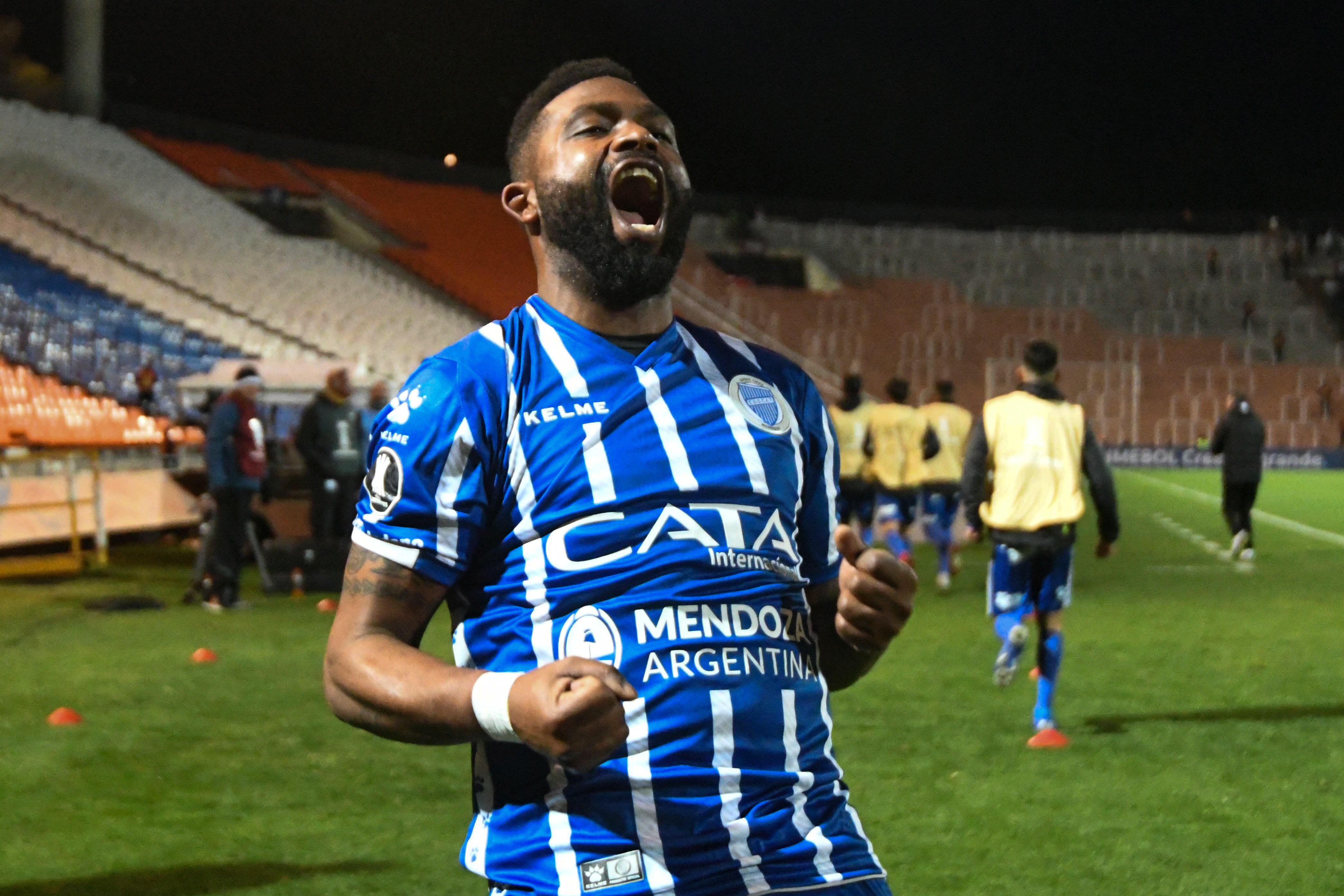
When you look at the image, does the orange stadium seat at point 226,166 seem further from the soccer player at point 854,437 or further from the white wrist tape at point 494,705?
the white wrist tape at point 494,705

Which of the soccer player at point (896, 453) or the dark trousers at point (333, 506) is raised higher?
the soccer player at point (896, 453)

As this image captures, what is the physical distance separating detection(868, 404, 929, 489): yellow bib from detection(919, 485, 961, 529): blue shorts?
22cm

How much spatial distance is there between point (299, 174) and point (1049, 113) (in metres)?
28.5

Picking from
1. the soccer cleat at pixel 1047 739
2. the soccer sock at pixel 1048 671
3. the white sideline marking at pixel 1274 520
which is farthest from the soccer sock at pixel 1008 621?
the white sideline marking at pixel 1274 520

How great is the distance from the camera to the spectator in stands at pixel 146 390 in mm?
21625

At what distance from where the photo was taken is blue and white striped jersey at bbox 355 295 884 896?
77.7 inches

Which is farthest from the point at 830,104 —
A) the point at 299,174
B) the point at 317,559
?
the point at 317,559

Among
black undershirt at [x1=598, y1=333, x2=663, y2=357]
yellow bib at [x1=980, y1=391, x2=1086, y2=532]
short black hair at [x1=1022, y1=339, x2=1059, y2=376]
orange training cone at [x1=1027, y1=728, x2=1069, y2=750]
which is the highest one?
short black hair at [x1=1022, y1=339, x2=1059, y2=376]

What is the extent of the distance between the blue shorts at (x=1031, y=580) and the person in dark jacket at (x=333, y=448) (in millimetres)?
7835

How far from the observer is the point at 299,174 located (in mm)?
37812

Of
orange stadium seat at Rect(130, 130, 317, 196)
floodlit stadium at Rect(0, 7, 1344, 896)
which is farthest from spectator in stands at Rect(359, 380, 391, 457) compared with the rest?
orange stadium seat at Rect(130, 130, 317, 196)

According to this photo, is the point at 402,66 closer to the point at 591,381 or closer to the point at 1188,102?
the point at 1188,102

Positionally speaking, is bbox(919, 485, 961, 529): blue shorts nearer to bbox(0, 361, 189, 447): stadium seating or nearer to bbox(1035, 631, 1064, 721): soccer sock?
bbox(1035, 631, 1064, 721): soccer sock

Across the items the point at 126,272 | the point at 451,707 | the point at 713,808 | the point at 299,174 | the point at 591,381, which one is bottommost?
the point at 713,808
